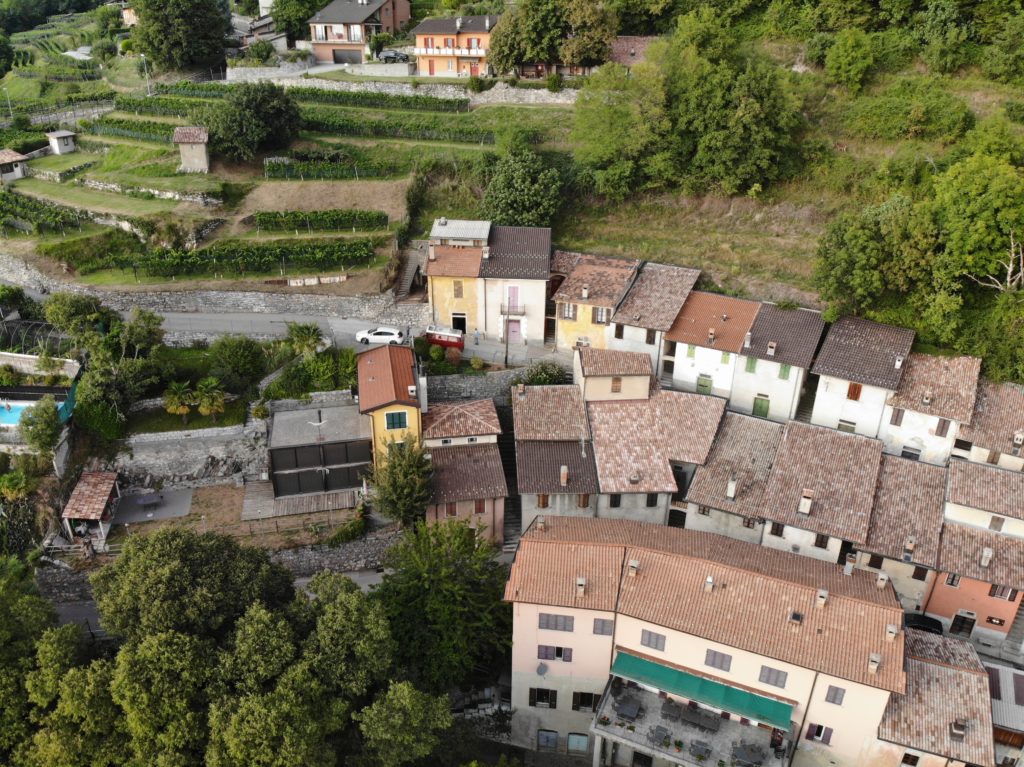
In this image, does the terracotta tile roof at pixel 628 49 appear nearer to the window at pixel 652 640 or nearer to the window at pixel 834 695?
the window at pixel 652 640

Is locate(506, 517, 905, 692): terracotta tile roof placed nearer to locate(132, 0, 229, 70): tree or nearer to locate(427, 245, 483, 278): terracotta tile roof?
locate(427, 245, 483, 278): terracotta tile roof

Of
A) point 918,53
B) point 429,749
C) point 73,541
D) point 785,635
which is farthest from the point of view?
point 918,53

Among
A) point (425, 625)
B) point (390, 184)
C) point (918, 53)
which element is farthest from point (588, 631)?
point (918, 53)

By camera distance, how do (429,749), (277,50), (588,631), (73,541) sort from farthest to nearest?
(277,50)
(73,541)
(588,631)
(429,749)

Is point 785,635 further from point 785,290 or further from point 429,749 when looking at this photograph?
point 785,290

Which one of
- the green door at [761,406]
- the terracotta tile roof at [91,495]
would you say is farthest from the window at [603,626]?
the terracotta tile roof at [91,495]

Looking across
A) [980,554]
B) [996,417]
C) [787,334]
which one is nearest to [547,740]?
[980,554]

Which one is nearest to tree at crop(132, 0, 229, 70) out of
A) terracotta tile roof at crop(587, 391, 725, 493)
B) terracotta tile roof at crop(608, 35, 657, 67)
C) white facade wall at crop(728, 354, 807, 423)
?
terracotta tile roof at crop(608, 35, 657, 67)
